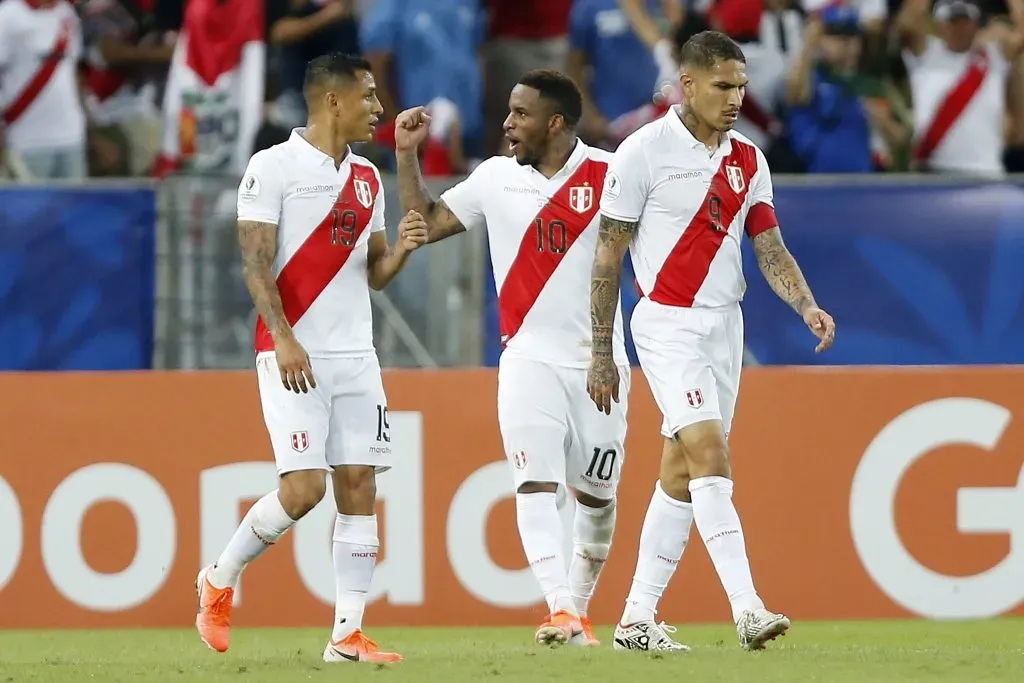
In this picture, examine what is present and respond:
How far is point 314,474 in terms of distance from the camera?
7.38 metres

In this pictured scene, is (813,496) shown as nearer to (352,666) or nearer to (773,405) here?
(773,405)

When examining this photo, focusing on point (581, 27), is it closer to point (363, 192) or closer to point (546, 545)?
point (363, 192)

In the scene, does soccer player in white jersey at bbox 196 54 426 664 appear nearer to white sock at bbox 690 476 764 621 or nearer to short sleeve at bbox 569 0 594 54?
white sock at bbox 690 476 764 621

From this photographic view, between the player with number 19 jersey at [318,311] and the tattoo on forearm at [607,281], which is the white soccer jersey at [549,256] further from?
the player with number 19 jersey at [318,311]

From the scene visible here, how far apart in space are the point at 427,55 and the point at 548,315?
190 inches

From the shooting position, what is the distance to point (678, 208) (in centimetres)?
727

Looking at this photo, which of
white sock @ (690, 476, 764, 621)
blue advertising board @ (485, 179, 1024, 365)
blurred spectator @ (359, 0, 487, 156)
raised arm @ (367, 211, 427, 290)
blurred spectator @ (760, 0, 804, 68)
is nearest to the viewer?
white sock @ (690, 476, 764, 621)

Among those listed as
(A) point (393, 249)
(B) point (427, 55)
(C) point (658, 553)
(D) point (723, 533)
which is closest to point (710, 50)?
(A) point (393, 249)

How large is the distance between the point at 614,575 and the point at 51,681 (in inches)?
155

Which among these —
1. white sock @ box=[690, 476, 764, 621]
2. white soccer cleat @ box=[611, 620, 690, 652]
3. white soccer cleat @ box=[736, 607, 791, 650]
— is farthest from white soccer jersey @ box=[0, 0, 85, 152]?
white soccer cleat @ box=[736, 607, 791, 650]

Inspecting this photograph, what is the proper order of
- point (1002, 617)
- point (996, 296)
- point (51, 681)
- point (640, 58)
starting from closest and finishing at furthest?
point (51, 681) → point (1002, 617) → point (996, 296) → point (640, 58)

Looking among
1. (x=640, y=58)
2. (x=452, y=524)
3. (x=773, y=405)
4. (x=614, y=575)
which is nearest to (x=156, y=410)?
(x=452, y=524)

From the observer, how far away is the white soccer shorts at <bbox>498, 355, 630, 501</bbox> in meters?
7.56

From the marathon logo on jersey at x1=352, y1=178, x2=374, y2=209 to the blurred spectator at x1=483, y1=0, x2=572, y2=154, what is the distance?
504 centimetres
